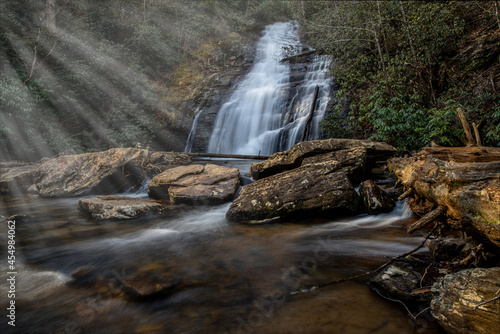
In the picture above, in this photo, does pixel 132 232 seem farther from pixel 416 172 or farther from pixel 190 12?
pixel 190 12

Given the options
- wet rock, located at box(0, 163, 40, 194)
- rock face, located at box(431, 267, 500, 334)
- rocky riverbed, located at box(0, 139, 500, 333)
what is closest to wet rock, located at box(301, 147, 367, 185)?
rocky riverbed, located at box(0, 139, 500, 333)

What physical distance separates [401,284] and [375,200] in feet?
10.0

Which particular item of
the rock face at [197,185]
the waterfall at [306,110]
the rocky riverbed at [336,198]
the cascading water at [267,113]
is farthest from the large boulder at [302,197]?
the cascading water at [267,113]

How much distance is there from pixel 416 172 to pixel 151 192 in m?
6.99

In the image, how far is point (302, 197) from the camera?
495cm

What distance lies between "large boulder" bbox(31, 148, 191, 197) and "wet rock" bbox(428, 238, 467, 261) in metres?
9.16

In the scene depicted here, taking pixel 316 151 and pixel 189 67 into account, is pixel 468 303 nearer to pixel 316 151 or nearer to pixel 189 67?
pixel 316 151

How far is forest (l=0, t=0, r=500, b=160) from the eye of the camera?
7.70m

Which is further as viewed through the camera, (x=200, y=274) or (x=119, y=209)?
(x=119, y=209)

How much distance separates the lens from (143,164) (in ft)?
31.6

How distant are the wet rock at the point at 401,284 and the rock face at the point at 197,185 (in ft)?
15.7

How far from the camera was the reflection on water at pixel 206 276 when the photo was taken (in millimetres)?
2229

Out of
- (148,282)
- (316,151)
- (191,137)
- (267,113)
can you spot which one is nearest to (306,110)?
(267,113)

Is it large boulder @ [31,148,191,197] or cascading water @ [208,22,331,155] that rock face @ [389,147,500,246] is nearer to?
cascading water @ [208,22,331,155]
